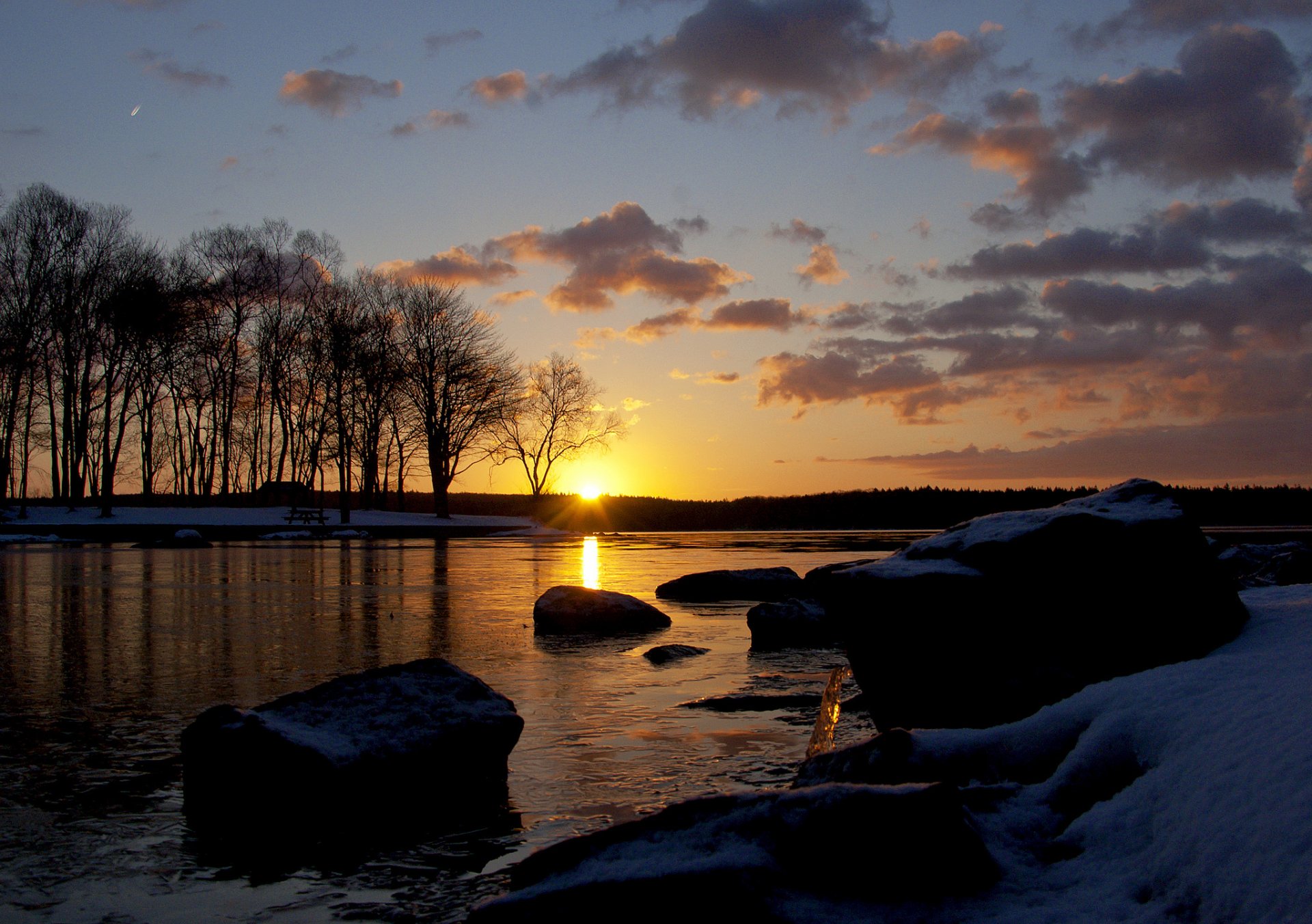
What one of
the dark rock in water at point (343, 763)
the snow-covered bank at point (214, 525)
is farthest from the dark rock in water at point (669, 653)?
the snow-covered bank at point (214, 525)

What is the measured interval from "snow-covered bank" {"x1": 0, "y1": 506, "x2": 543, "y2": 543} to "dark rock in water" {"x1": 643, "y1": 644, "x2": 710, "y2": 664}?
94.8 feet

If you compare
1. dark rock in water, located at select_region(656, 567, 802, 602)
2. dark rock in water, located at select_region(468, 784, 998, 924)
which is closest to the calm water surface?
dark rock in water, located at select_region(656, 567, 802, 602)

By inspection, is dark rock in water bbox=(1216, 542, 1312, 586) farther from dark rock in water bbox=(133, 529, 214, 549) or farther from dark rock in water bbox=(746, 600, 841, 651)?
dark rock in water bbox=(133, 529, 214, 549)

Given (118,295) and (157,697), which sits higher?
(118,295)

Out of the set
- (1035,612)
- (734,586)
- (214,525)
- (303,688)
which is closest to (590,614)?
(303,688)

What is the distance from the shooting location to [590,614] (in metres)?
9.91

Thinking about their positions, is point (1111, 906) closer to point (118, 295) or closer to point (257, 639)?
point (257, 639)

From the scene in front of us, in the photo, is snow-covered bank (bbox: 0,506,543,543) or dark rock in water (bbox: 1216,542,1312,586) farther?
snow-covered bank (bbox: 0,506,543,543)

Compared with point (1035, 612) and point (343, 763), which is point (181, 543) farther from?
point (1035, 612)

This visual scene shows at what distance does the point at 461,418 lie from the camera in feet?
155

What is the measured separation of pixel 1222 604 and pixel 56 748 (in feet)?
19.3

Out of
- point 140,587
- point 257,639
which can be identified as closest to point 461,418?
point 140,587

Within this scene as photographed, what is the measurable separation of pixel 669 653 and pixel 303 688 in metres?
2.87

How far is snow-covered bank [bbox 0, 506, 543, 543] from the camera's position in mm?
34500
